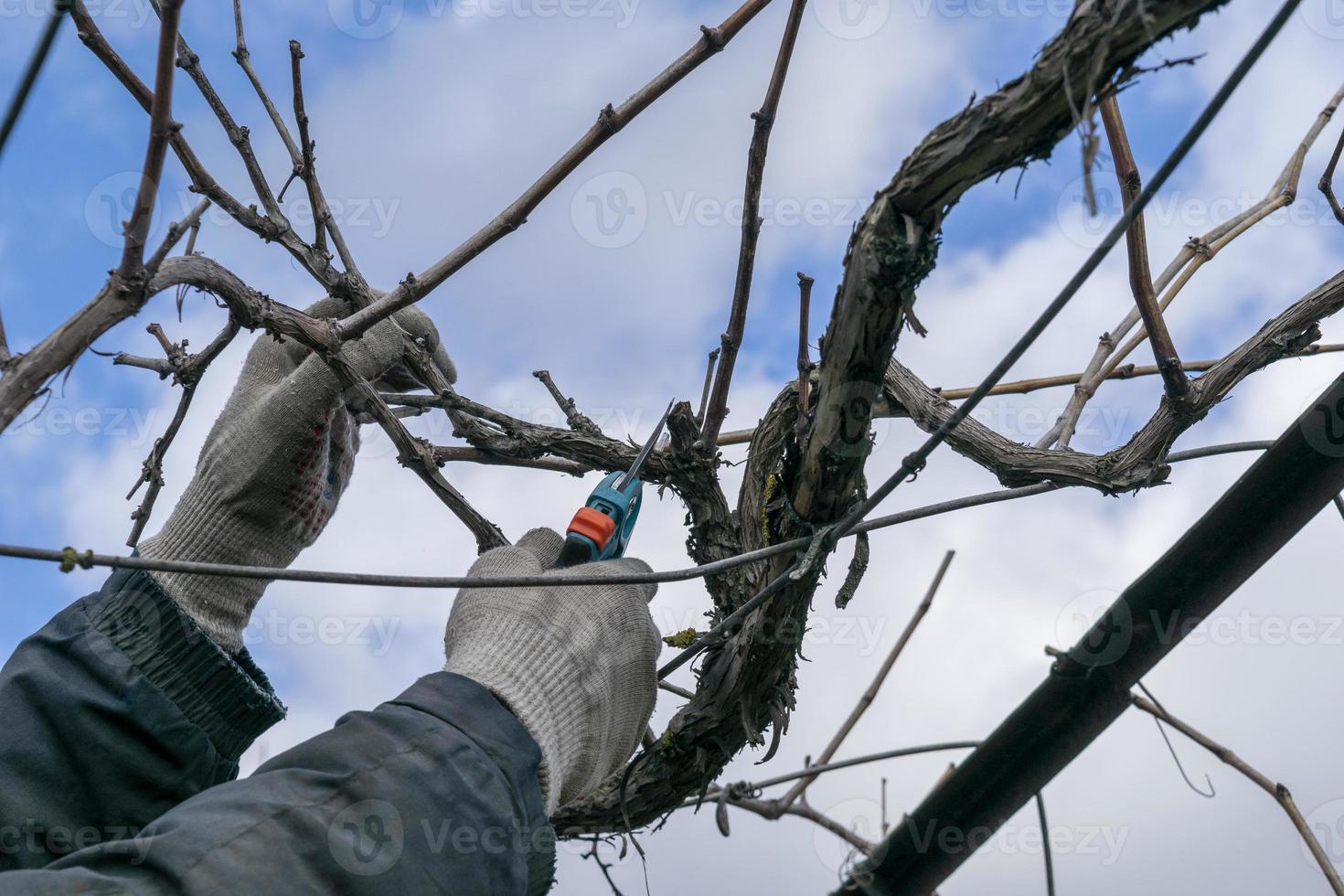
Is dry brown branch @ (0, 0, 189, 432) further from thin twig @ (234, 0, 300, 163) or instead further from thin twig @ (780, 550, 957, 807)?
thin twig @ (780, 550, 957, 807)

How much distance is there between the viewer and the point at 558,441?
1.65 metres

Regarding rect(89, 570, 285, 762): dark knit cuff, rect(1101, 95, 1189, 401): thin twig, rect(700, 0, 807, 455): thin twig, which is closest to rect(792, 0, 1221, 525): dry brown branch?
rect(700, 0, 807, 455): thin twig

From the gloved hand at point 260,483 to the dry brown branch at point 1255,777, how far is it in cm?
136

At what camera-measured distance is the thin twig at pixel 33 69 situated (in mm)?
693

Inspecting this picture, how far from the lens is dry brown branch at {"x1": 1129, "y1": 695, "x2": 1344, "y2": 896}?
1645mm

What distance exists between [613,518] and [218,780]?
70 centimetres

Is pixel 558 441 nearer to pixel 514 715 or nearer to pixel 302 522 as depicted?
pixel 302 522

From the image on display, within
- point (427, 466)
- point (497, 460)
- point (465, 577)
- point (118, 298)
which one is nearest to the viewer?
point (118, 298)

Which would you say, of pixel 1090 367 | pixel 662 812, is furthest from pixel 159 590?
pixel 1090 367

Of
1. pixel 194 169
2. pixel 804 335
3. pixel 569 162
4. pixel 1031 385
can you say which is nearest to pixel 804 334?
pixel 804 335

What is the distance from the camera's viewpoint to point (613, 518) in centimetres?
148

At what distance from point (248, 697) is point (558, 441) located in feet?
1.98

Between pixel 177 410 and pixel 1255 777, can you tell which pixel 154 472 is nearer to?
pixel 177 410

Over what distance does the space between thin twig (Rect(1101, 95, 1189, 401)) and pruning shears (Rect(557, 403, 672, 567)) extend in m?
0.66
